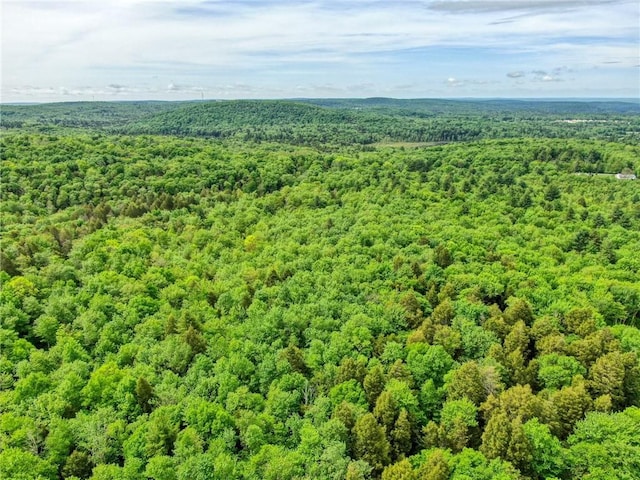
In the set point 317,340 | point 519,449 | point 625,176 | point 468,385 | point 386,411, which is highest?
point 625,176

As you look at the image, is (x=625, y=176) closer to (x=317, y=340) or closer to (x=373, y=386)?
(x=317, y=340)

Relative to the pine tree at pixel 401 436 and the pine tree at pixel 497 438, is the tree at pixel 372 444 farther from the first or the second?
the pine tree at pixel 497 438

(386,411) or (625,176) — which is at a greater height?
(625,176)

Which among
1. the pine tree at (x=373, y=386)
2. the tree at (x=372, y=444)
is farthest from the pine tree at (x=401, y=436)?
the pine tree at (x=373, y=386)

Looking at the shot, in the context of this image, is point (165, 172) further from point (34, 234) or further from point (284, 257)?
point (284, 257)

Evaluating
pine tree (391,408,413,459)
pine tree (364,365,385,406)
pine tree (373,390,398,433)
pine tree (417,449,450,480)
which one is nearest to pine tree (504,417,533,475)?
pine tree (417,449,450,480)

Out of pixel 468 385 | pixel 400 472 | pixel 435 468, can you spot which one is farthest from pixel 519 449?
Answer: pixel 400 472

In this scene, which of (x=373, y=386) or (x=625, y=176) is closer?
(x=373, y=386)

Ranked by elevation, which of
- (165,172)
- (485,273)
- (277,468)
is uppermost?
(165,172)

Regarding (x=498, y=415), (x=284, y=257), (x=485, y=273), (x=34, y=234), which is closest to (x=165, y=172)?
(x=34, y=234)
